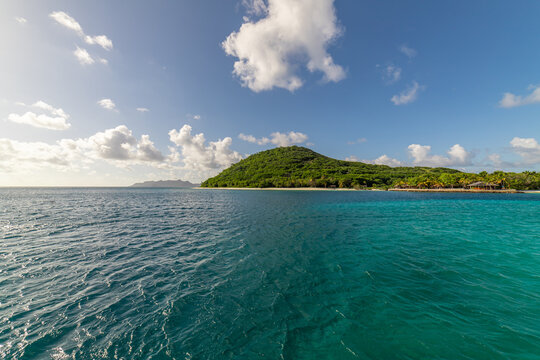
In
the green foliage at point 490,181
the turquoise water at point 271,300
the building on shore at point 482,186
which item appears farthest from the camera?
the building on shore at point 482,186

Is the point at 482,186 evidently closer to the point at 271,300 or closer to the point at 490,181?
the point at 490,181

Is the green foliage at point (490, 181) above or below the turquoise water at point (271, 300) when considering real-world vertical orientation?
above

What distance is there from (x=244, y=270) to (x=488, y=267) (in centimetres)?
1573

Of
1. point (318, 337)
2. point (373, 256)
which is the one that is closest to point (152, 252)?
point (318, 337)

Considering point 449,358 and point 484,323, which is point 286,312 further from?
point 484,323

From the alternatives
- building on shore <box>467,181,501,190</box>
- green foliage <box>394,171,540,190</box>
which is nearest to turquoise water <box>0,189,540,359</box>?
building on shore <box>467,181,501,190</box>

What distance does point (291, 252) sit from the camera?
15.8 metres

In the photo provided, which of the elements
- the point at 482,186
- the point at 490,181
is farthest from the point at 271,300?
the point at 482,186

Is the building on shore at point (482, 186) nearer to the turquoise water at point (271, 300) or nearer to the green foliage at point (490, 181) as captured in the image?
the green foliage at point (490, 181)

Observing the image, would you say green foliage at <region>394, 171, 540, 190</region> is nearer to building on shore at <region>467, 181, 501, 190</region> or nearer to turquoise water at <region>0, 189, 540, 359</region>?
building on shore at <region>467, 181, 501, 190</region>

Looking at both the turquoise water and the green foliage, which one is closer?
the turquoise water

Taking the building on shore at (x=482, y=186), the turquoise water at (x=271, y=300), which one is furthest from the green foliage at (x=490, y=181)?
the turquoise water at (x=271, y=300)

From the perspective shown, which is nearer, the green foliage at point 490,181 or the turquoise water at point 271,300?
the turquoise water at point 271,300

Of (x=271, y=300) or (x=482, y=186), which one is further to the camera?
(x=482, y=186)
